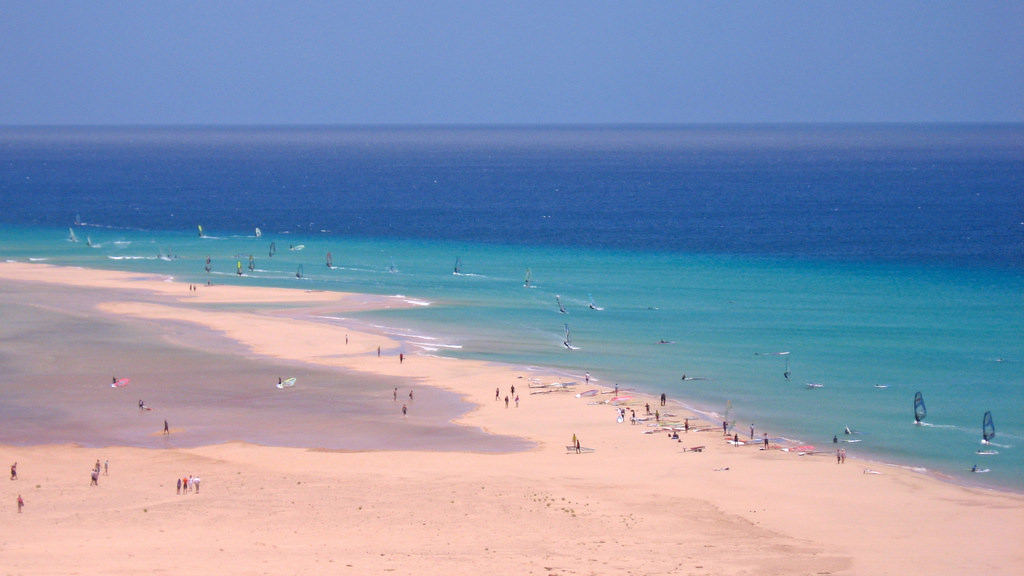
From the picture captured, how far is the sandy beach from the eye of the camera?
32094 mm

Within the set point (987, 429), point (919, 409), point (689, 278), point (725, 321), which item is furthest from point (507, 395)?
point (689, 278)

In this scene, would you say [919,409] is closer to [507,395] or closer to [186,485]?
[507,395]

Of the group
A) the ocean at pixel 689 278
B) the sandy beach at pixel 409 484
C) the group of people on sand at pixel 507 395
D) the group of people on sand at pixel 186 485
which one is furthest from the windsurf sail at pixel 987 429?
the group of people on sand at pixel 186 485

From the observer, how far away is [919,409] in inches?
1950

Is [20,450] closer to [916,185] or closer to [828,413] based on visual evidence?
[828,413]

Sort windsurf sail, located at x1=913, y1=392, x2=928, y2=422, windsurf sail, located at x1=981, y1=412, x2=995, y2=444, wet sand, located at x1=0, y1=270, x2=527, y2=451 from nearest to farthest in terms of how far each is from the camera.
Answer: windsurf sail, located at x1=981, y1=412, x2=995, y2=444 < wet sand, located at x1=0, y1=270, x2=527, y2=451 < windsurf sail, located at x1=913, y1=392, x2=928, y2=422

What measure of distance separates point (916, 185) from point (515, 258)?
4227 inches

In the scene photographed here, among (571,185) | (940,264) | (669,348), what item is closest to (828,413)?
(669,348)

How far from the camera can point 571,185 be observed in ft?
632

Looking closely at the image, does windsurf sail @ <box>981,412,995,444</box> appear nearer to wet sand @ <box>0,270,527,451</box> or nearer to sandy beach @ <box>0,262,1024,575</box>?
sandy beach @ <box>0,262,1024,575</box>

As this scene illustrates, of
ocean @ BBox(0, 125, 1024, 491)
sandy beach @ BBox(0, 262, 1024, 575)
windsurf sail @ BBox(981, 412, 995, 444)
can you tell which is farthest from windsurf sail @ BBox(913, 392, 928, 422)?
sandy beach @ BBox(0, 262, 1024, 575)

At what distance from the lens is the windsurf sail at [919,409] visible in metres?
48.6

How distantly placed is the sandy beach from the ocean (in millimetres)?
4909

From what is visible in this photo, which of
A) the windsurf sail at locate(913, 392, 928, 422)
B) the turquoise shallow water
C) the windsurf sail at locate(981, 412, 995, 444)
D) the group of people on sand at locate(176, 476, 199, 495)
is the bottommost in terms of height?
the group of people on sand at locate(176, 476, 199, 495)
